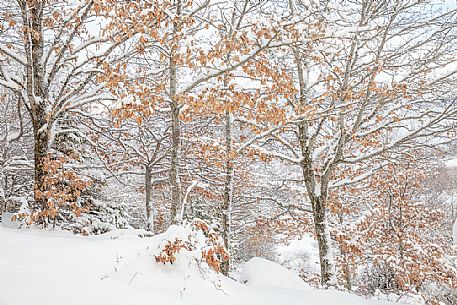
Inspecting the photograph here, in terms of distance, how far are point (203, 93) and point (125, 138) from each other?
463cm

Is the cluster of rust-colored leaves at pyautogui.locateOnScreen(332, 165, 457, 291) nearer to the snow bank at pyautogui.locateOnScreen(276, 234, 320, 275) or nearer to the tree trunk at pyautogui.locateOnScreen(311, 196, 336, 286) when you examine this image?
the tree trunk at pyautogui.locateOnScreen(311, 196, 336, 286)

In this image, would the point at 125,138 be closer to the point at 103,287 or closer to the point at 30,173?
the point at 30,173

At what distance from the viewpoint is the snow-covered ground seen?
3.32 metres

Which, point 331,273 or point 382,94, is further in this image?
point 331,273

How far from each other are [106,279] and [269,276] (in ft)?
17.4

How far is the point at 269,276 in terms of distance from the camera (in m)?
8.48

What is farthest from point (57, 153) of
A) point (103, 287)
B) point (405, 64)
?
point (405, 64)

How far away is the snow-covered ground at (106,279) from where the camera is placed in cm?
332

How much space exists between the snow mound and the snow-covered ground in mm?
2562

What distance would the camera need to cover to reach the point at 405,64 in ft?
26.2

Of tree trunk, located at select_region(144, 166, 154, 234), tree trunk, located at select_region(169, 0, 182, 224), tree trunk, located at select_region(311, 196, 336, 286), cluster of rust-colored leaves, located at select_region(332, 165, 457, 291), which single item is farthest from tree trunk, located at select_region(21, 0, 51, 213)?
cluster of rust-colored leaves, located at select_region(332, 165, 457, 291)

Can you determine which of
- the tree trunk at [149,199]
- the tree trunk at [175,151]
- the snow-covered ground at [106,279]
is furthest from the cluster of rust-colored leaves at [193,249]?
the tree trunk at [149,199]

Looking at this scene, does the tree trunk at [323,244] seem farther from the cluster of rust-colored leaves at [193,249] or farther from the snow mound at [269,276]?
the cluster of rust-colored leaves at [193,249]

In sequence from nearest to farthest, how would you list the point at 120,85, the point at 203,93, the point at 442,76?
1. the point at 203,93
2. the point at 120,85
3. the point at 442,76
